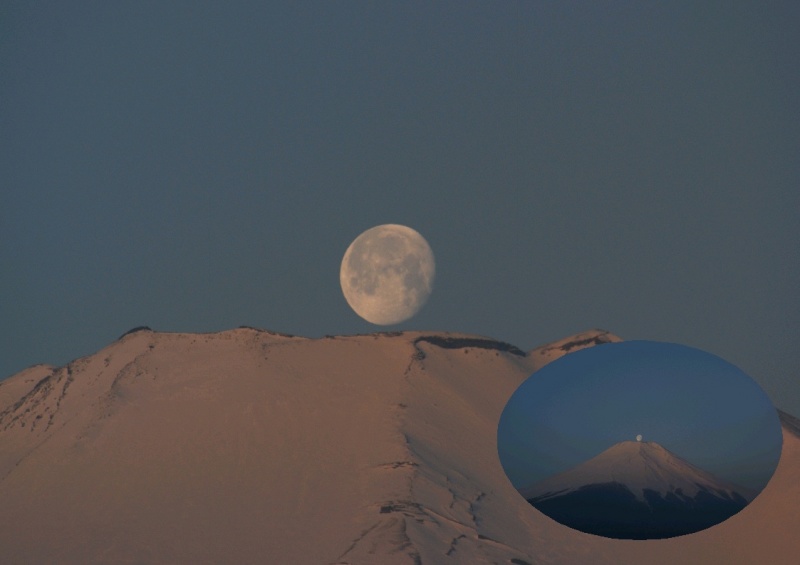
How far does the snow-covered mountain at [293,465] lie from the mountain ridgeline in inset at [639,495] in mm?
26218

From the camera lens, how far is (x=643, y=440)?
19.7m

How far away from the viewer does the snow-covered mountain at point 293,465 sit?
50.8 metres

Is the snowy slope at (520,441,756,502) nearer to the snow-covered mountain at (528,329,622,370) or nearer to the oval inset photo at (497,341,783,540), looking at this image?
the oval inset photo at (497,341,783,540)

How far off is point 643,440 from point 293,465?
4125 centimetres

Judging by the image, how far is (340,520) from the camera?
51406mm

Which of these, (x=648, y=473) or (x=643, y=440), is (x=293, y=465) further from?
(x=643, y=440)

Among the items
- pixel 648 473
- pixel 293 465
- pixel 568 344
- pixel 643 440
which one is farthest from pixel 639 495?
pixel 568 344

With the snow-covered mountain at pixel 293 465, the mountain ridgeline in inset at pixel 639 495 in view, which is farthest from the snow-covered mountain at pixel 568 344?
the mountain ridgeline in inset at pixel 639 495

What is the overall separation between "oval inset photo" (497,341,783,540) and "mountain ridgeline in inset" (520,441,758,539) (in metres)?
0.02

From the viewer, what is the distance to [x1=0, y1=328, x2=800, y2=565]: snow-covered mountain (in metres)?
50.8

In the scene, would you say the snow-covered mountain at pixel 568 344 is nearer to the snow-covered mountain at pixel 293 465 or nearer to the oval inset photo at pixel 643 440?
the snow-covered mountain at pixel 293 465

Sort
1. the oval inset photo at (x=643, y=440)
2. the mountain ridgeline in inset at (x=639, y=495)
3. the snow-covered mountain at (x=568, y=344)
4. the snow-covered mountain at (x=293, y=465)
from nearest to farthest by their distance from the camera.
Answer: the oval inset photo at (x=643, y=440) → the mountain ridgeline in inset at (x=639, y=495) → the snow-covered mountain at (x=293, y=465) → the snow-covered mountain at (x=568, y=344)

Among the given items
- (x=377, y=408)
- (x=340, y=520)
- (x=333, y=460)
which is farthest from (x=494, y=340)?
(x=340, y=520)

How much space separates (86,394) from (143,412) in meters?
8.23
